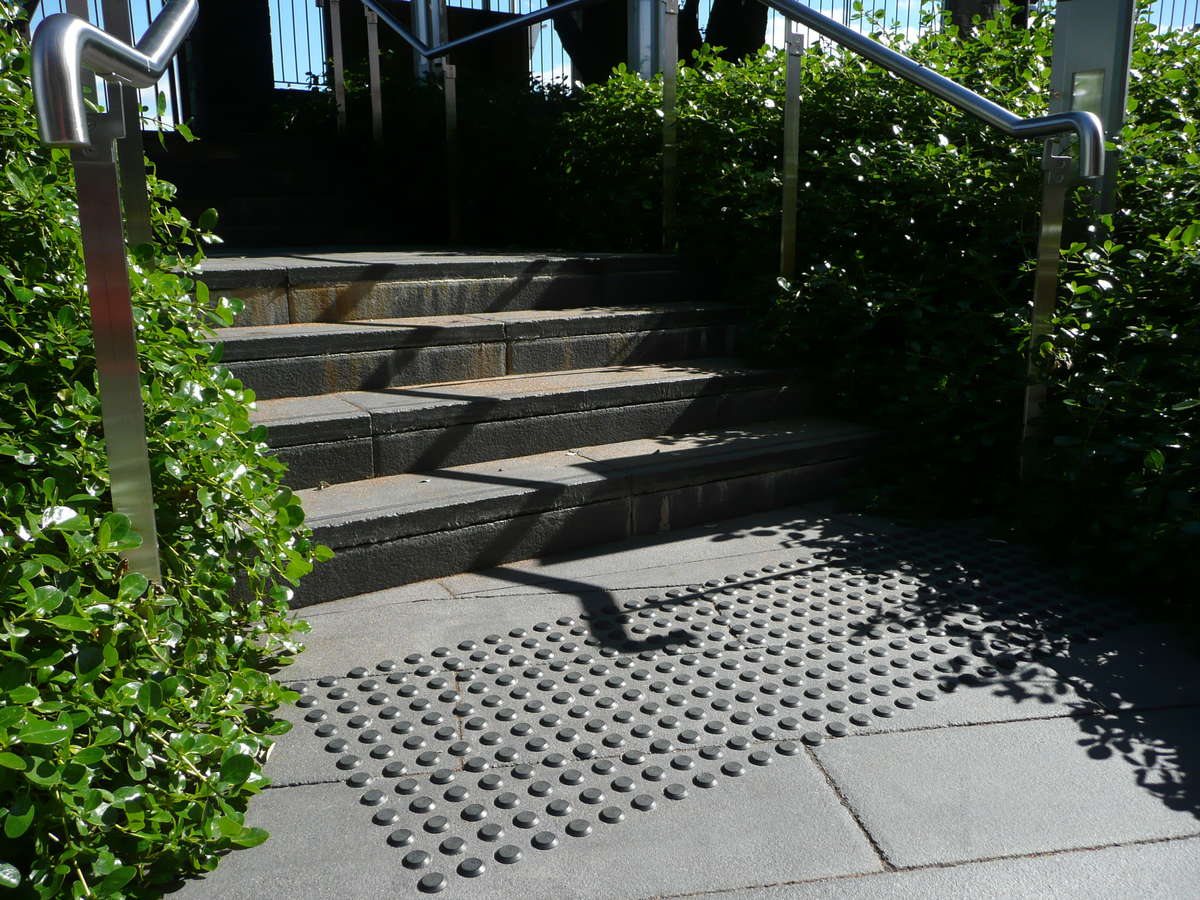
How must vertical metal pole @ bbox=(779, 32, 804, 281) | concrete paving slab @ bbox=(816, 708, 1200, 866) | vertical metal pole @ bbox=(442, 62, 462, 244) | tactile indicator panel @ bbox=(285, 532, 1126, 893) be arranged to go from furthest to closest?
vertical metal pole @ bbox=(442, 62, 462, 244), vertical metal pole @ bbox=(779, 32, 804, 281), tactile indicator panel @ bbox=(285, 532, 1126, 893), concrete paving slab @ bbox=(816, 708, 1200, 866)

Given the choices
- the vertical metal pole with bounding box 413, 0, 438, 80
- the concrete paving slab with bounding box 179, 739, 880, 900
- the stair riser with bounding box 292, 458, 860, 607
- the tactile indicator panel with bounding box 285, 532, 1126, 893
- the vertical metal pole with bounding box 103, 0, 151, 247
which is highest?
the vertical metal pole with bounding box 413, 0, 438, 80

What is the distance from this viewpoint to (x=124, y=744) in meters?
1.69

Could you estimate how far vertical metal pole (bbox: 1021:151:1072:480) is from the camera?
3590mm

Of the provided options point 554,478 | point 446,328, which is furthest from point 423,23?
point 554,478

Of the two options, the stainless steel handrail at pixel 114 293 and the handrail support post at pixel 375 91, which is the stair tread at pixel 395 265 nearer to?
the handrail support post at pixel 375 91

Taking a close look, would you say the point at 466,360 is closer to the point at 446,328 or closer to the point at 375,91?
the point at 446,328

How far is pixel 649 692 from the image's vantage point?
2.55 m

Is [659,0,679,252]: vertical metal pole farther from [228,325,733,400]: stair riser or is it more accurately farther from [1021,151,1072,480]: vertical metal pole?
[1021,151,1072,480]: vertical metal pole

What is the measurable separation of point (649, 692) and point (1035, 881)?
3.27ft

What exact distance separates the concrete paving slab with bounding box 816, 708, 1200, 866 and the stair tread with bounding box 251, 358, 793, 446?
1920 millimetres

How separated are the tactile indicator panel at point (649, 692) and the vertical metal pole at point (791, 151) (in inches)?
72.8

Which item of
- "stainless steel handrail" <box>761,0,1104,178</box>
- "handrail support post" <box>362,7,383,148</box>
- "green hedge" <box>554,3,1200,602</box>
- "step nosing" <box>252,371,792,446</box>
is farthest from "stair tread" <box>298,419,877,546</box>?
"handrail support post" <box>362,7,383,148</box>

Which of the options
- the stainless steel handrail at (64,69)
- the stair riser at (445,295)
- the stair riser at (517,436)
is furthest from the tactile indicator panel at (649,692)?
the stair riser at (445,295)

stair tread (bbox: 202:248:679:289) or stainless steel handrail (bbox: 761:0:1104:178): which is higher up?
stainless steel handrail (bbox: 761:0:1104:178)
